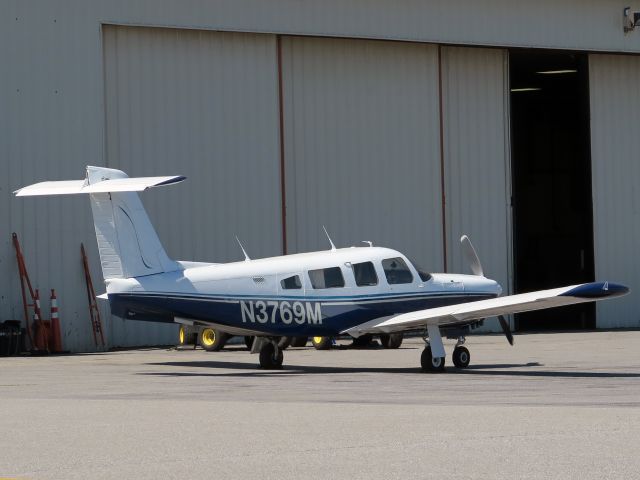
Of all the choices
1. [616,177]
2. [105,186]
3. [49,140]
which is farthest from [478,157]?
[105,186]

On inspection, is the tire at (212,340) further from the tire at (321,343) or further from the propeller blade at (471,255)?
the propeller blade at (471,255)

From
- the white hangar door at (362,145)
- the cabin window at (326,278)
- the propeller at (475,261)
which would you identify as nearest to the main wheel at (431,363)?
the propeller at (475,261)

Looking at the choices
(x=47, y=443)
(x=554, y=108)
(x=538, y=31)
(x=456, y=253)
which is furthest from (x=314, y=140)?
(x=47, y=443)

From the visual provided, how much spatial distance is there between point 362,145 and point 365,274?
13.8m

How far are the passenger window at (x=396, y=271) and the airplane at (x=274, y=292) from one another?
16mm

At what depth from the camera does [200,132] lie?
31.7 m

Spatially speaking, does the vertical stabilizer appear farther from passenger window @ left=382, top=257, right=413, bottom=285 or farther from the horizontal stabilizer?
passenger window @ left=382, top=257, right=413, bottom=285

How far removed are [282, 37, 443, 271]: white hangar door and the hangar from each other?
0.16 ft

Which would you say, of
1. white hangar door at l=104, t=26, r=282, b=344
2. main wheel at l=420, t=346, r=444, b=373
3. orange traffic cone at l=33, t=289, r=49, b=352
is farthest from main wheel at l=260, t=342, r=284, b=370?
white hangar door at l=104, t=26, r=282, b=344

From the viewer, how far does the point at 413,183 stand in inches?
1379

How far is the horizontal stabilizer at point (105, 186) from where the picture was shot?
19859 mm

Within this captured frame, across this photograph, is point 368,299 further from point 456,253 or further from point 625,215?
point 625,215

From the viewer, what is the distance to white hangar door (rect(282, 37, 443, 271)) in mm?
33375

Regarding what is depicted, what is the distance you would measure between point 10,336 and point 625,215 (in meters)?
19.1
